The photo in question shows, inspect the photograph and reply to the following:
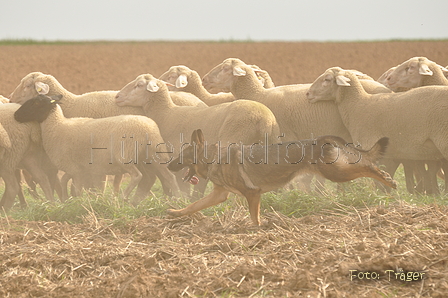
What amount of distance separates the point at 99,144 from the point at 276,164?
10.5ft

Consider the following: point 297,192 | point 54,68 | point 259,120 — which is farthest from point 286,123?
point 54,68

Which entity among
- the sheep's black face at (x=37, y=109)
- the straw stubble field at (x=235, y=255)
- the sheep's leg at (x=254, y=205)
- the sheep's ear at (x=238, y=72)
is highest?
the sheep's ear at (x=238, y=72)

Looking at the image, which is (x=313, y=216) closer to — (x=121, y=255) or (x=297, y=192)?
(x=297, y=192)

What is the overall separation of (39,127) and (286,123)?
11.5 ft

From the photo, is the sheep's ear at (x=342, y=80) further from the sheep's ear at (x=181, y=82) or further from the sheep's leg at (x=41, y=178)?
the sheep's leg at (x=41, y=178)

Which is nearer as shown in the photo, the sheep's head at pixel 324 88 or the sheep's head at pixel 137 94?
the sheep's head at pixel 324 88

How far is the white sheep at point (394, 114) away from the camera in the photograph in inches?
298

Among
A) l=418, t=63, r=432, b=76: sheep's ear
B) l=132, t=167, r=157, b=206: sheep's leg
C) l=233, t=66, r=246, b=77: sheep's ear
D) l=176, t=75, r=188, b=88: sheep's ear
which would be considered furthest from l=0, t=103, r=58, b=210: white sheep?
l=418, t=63, r=432, b=76: sheep's ear

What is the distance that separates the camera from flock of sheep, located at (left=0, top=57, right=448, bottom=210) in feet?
25.4

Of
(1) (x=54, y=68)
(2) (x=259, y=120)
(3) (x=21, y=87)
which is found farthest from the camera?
(1) (x=54, y=68)

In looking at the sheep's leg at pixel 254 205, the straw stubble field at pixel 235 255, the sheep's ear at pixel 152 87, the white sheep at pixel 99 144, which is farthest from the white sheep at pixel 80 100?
the sheep's leg at pixel 254 205

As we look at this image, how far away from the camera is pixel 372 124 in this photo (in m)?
8.17

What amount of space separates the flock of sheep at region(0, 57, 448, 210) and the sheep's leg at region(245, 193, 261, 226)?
6.27 ft

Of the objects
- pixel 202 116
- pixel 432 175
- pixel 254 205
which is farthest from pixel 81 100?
pixel 432 175
